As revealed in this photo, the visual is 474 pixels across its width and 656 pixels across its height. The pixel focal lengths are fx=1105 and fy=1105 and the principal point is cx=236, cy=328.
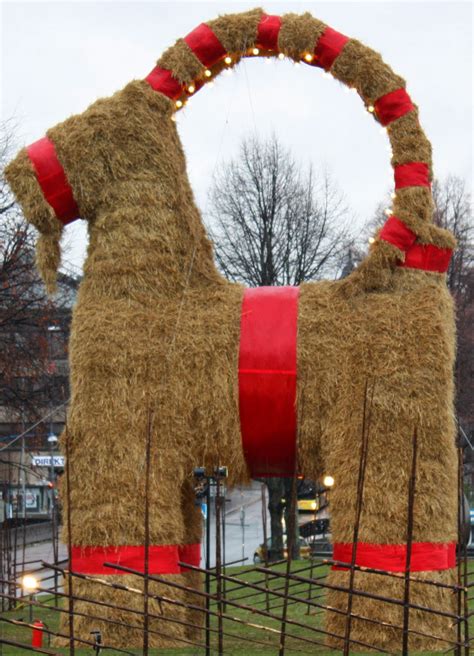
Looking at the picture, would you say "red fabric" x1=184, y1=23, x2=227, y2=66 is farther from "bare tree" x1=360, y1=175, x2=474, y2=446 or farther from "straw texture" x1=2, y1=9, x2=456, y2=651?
"bare tree" x1=360, y1=175, x2=474, y2=446

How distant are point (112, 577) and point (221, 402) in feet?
6.36

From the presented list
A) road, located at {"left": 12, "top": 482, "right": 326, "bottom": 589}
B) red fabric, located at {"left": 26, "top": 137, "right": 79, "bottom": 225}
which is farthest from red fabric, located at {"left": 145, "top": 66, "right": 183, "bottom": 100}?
road, located at {"left": 12, "top": 482, "right": 326, "bottom": 589}

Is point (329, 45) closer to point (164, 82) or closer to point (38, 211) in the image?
point (164, 82)

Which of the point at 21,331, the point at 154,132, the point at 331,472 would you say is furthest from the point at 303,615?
the point at 21,331

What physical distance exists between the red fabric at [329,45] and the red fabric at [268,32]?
0.43 m

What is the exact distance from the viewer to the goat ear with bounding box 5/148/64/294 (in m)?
11.0

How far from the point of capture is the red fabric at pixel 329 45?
1115 centimetres

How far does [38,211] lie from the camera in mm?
10992

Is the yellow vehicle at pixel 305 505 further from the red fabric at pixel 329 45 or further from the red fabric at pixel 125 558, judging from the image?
the red fabric at pixel 329 45

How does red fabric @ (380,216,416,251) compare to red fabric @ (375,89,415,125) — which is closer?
red fabric @ (380,216,416,251)

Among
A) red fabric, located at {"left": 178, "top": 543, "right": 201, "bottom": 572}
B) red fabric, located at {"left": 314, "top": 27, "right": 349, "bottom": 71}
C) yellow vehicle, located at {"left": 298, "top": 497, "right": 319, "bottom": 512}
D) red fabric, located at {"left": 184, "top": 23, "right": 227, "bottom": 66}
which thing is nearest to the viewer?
red fabric, located at {"left": 314, "top": 27, "right": 349, "bottom": 71}

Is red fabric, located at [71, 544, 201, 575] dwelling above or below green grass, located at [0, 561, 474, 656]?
above

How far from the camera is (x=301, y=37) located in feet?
36.6

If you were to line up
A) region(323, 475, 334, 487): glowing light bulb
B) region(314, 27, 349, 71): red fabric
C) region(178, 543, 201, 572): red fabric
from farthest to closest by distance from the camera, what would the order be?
region(178, 543, 201, 572): red fabric → region(314, 27, 349, 71): red fabric → region(323, 475, 334, 487): glowing light bulb
